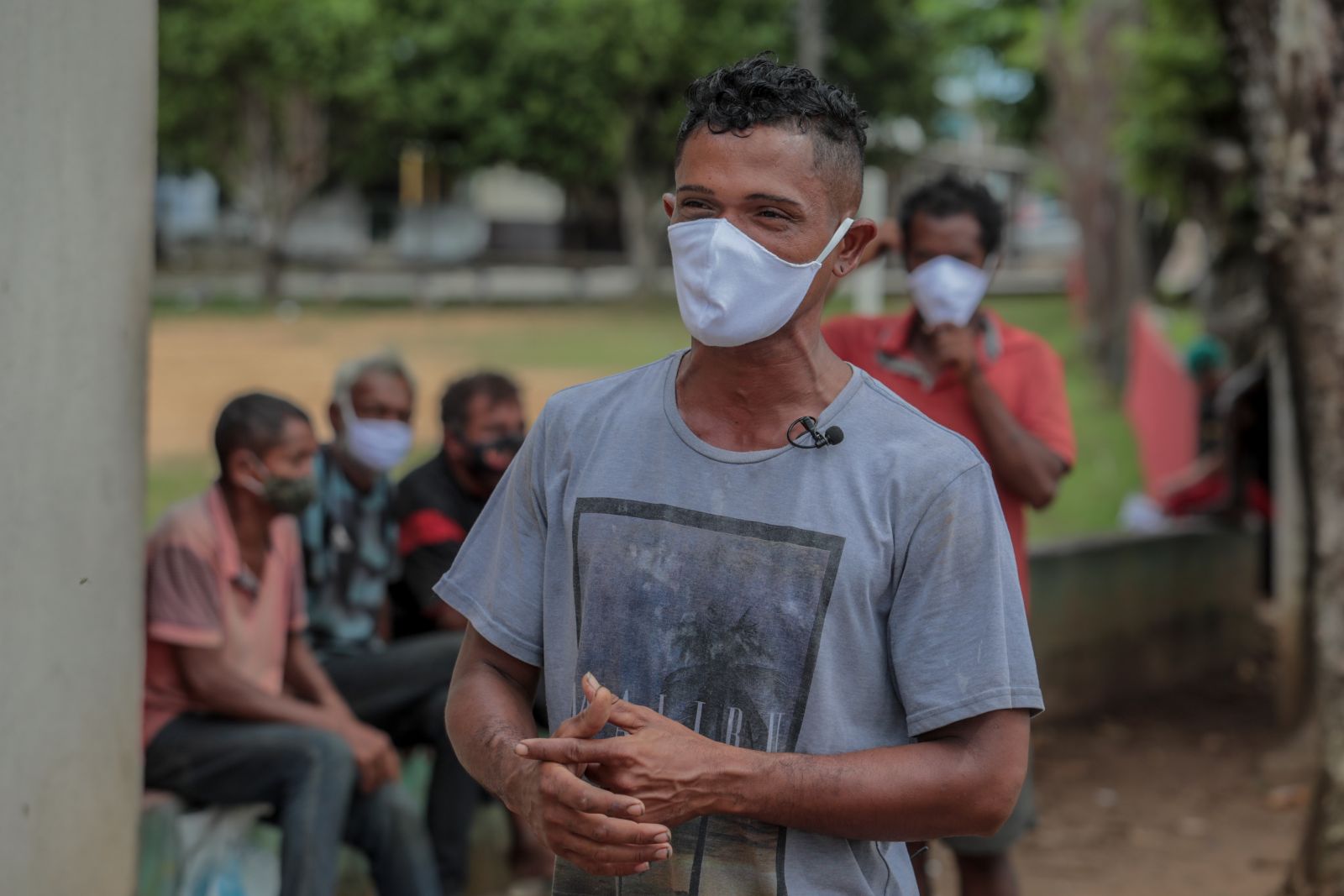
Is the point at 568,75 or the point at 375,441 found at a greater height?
the point at 568,75

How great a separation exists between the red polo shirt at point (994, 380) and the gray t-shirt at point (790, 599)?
181 centimetres

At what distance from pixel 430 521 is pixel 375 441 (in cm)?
33

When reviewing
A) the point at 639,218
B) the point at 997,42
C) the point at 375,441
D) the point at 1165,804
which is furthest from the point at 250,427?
the point at 639,218

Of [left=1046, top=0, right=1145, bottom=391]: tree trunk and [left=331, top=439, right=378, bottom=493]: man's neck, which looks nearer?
[left=331, top=439, right=378, bottom=493]: man's neck

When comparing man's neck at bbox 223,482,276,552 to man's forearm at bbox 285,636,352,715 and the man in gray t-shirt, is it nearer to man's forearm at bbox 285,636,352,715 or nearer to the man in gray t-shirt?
man's forearm at bbox 285,636,352,715

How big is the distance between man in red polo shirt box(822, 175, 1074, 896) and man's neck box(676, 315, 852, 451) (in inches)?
67.8

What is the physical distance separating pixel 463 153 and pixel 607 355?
13.7m

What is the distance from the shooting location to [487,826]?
539 centimetres

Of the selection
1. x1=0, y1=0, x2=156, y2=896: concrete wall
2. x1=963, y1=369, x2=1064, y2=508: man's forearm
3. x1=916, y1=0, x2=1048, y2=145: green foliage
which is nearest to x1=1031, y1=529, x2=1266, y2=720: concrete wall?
x1=963, y1=369, x2=1064, y2=508: man's forearm

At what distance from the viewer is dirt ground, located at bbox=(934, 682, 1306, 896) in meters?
5.99

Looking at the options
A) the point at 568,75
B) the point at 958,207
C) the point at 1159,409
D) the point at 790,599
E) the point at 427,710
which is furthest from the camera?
the point at 568,75

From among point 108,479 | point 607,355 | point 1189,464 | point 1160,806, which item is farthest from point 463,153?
point 108,479

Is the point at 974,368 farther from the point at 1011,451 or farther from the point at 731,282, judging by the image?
the point at 731,282

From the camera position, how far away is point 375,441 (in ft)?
16.9
